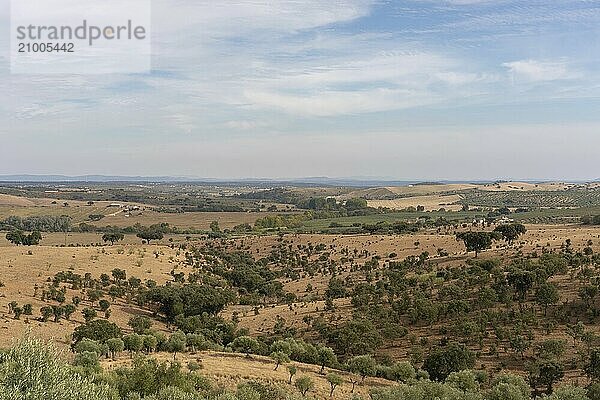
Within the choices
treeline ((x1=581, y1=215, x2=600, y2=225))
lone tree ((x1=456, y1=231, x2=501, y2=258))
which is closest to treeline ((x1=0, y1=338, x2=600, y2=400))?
lone tree ((x1=456, y1=231, x2=501, y2=258))

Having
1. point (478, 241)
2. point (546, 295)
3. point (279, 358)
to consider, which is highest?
point (478, 241)

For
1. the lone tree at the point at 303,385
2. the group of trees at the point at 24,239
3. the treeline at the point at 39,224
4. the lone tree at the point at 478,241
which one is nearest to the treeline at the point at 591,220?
the lone tree at the point at 478,241

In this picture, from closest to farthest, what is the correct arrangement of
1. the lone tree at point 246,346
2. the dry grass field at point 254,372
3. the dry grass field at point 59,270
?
the dry grass field at point 254,372, the lone tree at point 246,346, the dry grass field at point 59,270

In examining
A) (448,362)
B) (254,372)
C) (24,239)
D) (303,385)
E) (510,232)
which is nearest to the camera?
(303,385)

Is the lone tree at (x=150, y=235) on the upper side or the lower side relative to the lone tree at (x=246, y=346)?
upper

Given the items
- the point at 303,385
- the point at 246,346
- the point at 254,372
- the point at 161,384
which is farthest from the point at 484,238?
the point at 161,384

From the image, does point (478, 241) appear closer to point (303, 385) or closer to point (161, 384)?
point (303, 385)

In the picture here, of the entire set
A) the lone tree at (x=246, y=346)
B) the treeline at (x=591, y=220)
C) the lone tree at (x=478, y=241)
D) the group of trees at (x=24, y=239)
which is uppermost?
the treeline at (x=591, y=220)

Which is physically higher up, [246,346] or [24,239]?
[24,239]

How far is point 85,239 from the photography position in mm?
127562

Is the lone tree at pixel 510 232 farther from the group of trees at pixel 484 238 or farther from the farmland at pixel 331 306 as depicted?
the farmland at pixel 331 306

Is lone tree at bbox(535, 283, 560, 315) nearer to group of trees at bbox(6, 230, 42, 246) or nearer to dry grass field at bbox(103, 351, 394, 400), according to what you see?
dry grass field at bbox(103, 351, 394, 400)

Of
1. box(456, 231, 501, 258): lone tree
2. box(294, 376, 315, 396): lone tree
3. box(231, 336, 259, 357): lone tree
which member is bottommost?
box(231, 336, 259, 357): lone tree

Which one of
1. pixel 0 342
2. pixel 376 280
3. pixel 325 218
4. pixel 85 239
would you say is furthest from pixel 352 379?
pixel 325 218
